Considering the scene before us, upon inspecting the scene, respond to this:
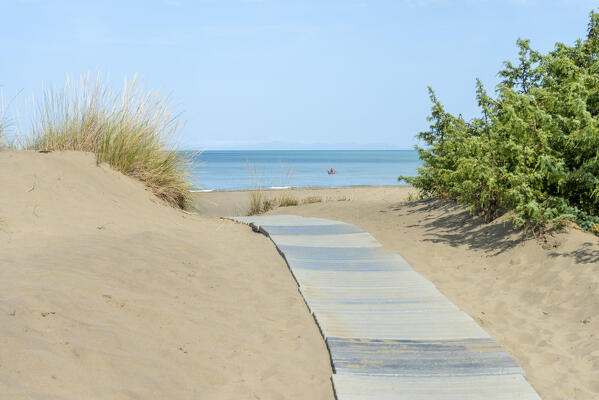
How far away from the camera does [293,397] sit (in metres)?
3.07

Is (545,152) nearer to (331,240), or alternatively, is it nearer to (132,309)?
(331,240)

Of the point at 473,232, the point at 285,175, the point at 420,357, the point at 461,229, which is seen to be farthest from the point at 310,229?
the point at 285,175

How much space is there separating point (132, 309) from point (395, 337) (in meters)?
1.94

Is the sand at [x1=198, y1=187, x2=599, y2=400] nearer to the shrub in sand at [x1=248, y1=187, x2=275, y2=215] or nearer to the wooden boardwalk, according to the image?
the wooden boardwalk

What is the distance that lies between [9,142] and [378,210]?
6.85 meters

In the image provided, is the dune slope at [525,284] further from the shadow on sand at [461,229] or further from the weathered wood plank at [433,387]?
the weathered wood plank at [433,387]

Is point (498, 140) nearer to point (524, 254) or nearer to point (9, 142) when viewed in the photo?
point (524, 254)

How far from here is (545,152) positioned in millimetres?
6605

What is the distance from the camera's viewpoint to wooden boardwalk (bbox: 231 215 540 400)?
3.12m

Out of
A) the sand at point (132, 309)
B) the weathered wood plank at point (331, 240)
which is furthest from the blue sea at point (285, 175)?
the sand at point (132, 309)

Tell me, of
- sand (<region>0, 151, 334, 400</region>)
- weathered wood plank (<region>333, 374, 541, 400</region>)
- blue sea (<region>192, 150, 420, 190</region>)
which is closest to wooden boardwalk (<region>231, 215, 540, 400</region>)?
weathered wood plank (<region>333, 374, 541, 400</region>)

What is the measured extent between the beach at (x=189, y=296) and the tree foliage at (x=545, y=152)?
1.36ft

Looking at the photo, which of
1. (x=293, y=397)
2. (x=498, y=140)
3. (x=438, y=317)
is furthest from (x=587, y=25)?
(x=293, y=397)

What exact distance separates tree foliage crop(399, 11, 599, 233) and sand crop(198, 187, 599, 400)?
0.41 m
